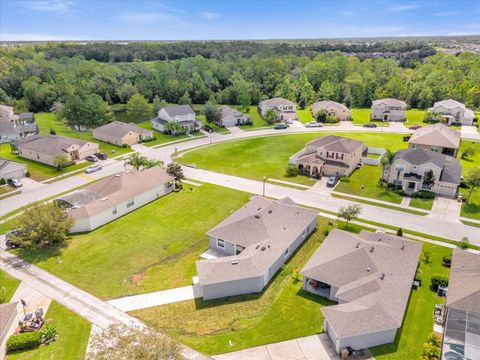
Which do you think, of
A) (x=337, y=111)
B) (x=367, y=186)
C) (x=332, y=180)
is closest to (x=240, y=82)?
(x=337, y=111)

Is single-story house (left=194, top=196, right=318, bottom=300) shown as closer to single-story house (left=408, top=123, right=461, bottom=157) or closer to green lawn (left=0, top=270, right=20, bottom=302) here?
green lawn (left=0, top=270, right=20, bottom=302)

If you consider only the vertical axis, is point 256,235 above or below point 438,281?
above

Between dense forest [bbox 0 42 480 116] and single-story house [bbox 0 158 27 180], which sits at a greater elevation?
dense forest [bbox 0 42 480 116]

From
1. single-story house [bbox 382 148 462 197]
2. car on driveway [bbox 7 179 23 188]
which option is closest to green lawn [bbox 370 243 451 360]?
single-story house [bbox 382 148 462 197]

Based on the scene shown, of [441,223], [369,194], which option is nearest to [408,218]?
[441,223]

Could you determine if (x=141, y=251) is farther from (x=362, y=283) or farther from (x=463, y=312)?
(x=463, y=312)

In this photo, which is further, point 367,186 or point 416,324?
point 367,186
